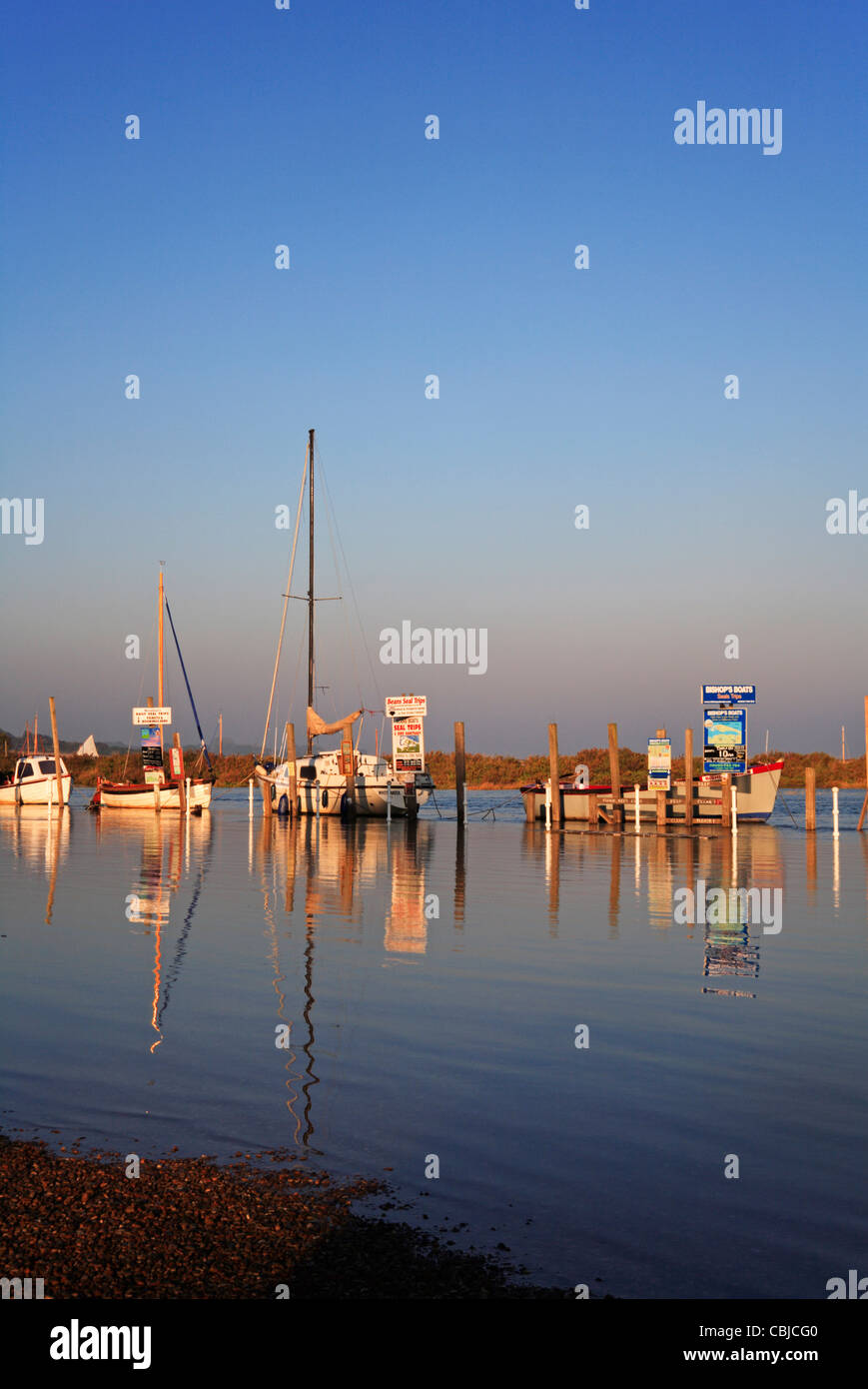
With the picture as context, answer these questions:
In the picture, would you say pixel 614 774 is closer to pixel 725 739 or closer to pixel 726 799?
pixel 726 799

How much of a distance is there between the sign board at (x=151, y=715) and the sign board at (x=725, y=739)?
3039 cm

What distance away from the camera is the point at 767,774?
53.9 meters

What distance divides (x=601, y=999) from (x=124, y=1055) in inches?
220

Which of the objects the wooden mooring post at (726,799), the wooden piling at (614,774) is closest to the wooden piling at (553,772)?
the wooden piling at (614,774)

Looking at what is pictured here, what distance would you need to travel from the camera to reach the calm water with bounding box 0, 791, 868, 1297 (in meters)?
6.87

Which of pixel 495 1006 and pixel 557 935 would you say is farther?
pixel 557 935

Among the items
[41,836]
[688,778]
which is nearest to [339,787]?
[41,836]

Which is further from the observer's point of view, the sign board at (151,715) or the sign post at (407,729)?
the sign board at (151,715)

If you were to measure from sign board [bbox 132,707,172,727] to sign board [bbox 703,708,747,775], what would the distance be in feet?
99.7

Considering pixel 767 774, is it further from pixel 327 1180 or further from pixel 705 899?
pixel 327 1180

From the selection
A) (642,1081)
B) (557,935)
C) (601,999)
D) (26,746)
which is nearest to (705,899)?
(557,935)

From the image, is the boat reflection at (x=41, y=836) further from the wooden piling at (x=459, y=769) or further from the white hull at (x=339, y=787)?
the wooden piling at (x=459, y=769)

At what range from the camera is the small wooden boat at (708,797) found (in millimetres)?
51562
